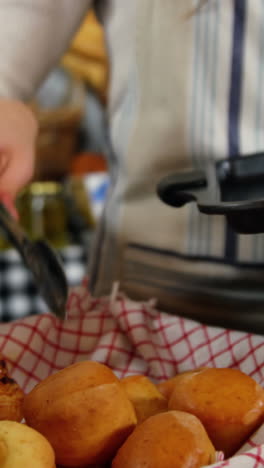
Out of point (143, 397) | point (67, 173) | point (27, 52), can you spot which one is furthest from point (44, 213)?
point (143, 397)

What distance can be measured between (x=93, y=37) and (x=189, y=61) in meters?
1.11

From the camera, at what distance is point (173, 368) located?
1.71 ft

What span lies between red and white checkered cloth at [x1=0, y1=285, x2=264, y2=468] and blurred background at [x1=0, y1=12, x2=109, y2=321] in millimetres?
670

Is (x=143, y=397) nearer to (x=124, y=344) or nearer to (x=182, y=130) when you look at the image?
(x=124, y=344)

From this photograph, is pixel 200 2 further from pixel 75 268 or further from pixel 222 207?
pixel 75 268

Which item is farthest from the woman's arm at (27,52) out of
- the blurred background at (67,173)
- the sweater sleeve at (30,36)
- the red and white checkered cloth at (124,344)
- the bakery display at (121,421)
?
the blurred background at (67,173)

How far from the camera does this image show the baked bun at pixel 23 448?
1.07 ft

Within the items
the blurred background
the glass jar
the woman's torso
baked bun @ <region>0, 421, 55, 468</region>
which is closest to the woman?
the woman's torso

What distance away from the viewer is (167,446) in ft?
1.14

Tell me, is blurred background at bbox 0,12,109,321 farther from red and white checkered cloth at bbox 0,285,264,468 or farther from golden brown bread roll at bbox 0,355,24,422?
golden brown bread roll at bbox 0,355,24,422

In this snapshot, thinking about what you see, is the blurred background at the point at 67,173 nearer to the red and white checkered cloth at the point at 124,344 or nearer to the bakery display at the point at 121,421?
the red and white checkered cloth at the point at 124,344

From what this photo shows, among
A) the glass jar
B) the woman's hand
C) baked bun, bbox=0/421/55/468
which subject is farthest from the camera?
the glass jar

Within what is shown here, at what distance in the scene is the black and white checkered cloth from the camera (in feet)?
4.08

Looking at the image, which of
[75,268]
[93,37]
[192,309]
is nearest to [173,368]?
[192,309]
